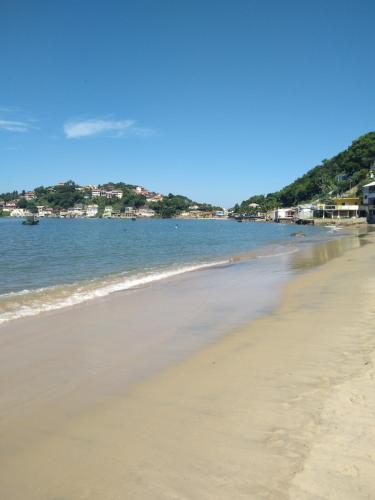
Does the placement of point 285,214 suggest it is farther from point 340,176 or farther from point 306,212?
point 340,176

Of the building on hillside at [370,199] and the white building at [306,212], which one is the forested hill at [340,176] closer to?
the white building at [306,212]

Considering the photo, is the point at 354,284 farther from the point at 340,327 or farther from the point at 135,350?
the point at 135,350

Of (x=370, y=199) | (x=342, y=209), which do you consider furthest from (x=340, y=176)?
(x=370, y=199)

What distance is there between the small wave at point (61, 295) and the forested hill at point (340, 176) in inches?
4149

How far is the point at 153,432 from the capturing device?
4.27m

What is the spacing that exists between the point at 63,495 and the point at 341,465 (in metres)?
2.29

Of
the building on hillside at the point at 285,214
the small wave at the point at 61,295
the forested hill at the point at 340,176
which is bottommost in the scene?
the small wave at the point at 61,295

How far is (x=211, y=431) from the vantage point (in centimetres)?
420

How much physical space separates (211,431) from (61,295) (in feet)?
32.0

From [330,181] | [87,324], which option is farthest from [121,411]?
[330,181]

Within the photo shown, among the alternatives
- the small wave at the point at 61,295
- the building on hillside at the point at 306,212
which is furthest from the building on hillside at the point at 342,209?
the small wave at the point at 61,295

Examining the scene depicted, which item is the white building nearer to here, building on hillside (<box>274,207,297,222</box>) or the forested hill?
the forested hill

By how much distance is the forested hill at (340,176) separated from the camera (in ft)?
397

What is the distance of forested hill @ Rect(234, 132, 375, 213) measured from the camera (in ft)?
397
